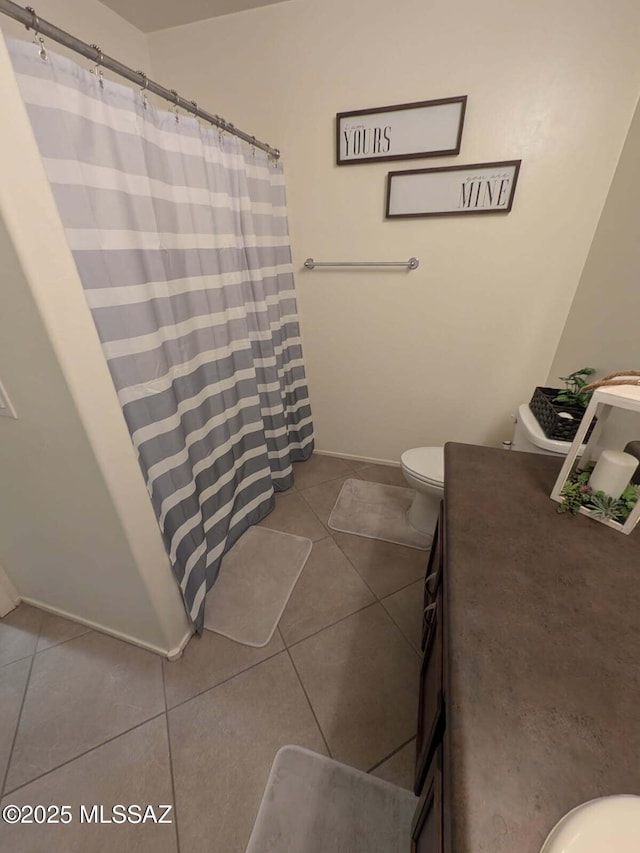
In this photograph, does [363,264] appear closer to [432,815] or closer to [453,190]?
[453,190]

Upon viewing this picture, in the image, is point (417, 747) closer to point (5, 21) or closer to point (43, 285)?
point (43, 285)

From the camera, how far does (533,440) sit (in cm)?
135

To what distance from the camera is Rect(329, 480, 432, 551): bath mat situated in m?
1.81

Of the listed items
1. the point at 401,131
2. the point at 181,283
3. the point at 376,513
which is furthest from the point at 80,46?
the point at 376,513

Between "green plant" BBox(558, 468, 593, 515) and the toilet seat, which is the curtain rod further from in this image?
the toilet seat

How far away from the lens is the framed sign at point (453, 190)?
150cm

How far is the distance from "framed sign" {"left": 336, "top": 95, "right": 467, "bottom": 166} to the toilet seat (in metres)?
1.37

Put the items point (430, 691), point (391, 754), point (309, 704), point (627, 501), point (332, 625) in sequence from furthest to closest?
point (332, 625)
point (309, 704)
point (391, 754)
point (430, 691)
point (627, 501)

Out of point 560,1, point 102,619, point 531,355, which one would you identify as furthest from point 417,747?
point 560,1

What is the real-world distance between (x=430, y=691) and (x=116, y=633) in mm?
1189

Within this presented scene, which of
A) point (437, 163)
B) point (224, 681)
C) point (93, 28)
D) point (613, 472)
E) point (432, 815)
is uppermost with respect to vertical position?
point (93, 28)

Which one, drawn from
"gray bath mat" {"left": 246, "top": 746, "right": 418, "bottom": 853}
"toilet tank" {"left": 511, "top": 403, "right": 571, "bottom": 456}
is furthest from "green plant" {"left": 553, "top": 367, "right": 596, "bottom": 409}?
"gray bath mat" {"left": 246, "top": 746, "right": 418, "bottom": 853}

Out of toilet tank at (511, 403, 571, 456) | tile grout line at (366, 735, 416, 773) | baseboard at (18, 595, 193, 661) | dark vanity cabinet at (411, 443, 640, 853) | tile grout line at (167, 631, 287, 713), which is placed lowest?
tile grout line at (167, 631, 287, 713)

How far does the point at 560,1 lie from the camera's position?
1.24 m
